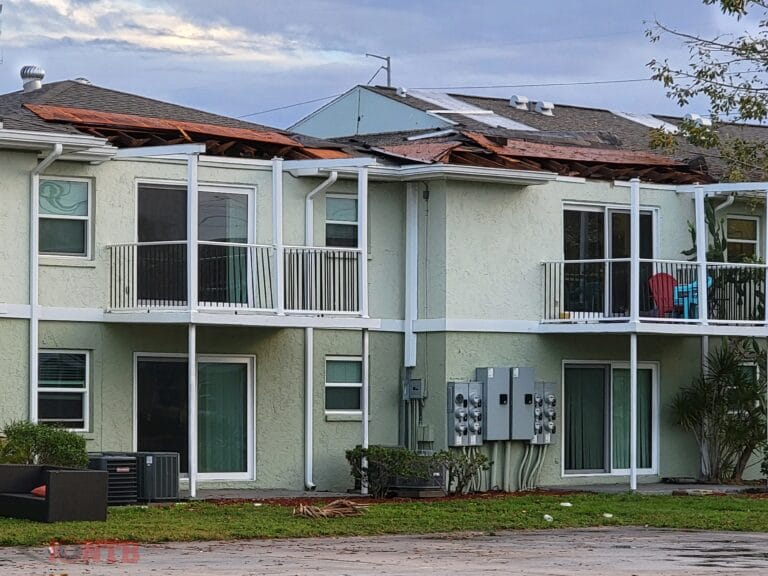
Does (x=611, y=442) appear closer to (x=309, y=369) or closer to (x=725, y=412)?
(x=725, y=412)

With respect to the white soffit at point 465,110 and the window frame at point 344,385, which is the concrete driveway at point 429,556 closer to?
the window frame at point 344,385

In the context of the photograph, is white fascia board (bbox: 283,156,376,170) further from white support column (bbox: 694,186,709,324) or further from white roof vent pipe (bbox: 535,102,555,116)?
white roof vent pipe (bbox: 535,102,555,116)

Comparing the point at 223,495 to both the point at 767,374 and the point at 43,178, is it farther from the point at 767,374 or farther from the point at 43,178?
the point at 767,374

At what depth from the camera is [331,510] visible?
66.5ft

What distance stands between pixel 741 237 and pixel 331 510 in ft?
40.5

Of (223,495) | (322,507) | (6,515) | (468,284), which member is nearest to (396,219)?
(468,284)

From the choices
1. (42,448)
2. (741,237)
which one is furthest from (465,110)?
(42,448)

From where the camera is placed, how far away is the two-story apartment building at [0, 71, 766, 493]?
938 inches

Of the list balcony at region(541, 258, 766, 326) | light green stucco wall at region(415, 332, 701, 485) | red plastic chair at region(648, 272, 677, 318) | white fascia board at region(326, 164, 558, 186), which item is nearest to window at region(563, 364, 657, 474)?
light green stucco wall at region(415, 332, 701, 485)

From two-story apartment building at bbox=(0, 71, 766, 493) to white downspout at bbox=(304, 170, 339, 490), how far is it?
0.05 metres

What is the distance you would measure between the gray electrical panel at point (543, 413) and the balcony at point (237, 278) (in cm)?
361

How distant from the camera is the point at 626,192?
93.9 ft

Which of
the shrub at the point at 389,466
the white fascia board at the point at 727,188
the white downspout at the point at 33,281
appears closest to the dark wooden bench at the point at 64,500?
the white downspout at the point at 33,281

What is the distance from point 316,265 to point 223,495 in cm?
379
